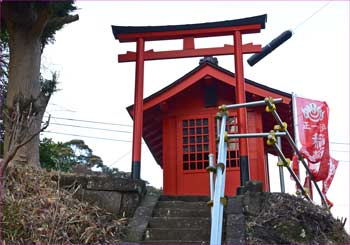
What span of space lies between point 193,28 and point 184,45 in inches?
14.3

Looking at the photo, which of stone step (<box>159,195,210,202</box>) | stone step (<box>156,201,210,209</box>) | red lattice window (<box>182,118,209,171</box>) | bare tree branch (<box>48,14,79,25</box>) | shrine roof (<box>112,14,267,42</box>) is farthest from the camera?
red lattice window (<box>182,118,209,171</box>)

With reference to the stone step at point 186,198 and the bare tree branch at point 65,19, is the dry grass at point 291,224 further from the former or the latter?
the bare tree branch at point 65,19

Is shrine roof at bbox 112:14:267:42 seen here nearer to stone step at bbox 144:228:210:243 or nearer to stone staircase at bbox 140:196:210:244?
stone staircase at bbox 140:196:210:244

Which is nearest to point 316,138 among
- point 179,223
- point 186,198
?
point 186,198

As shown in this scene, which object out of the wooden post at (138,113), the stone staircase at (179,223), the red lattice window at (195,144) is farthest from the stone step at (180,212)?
the red lattice window at (195,144)

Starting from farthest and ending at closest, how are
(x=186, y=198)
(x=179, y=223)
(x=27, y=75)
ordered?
(x=27, y=75) → (x=186, y=198) → (x=179, y=223)

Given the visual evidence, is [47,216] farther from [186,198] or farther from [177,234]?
[186,198]

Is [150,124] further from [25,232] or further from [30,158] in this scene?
[25,232]

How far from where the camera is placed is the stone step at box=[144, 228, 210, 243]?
514 centimetres

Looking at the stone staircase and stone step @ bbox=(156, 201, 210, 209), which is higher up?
stone step @ bbox=(156, 201, 210, 209)

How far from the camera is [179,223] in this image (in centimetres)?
548

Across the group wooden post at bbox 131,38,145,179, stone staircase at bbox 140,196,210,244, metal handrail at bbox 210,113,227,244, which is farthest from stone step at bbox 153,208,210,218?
metal handrail at bbox 210,113,227,244

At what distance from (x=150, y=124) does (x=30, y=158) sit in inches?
183

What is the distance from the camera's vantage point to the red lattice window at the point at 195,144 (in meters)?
9.29
